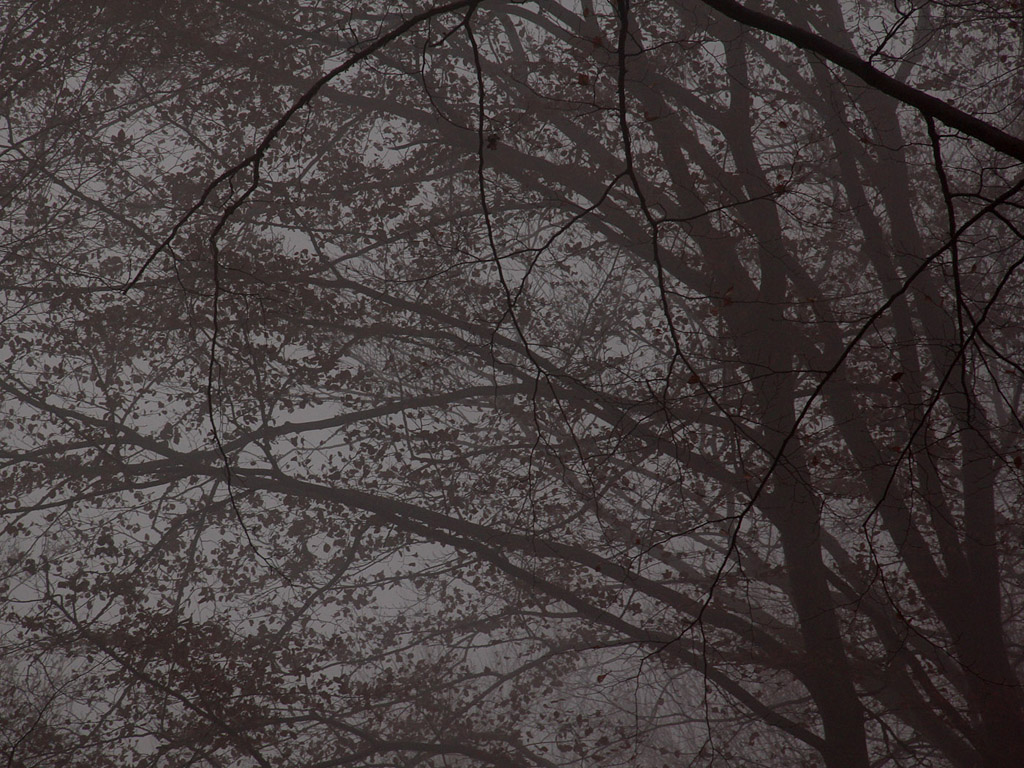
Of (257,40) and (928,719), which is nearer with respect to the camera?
(928,719)

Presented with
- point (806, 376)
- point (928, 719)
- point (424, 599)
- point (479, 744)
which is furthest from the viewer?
point (424, 599)

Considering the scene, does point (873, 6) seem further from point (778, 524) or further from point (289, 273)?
point (289, 273)

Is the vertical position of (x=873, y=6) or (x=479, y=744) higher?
(x=873, y=6)

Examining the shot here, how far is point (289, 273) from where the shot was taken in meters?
7.45

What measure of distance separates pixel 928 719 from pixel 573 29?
22.6 feet

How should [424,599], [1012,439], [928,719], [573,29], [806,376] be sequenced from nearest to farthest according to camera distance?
1. [928,719]
2. [806,376]
3. [1012,439]
4. [573,29]
5. [424,599]

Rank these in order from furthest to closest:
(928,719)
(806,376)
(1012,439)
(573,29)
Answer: (573,29), (1012,439), (806,376), (928,719)

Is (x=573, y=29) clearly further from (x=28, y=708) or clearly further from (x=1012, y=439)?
(x=28, y=708)

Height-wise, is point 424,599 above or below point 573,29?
below

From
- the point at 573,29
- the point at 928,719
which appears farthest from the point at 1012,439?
the point at 573,29

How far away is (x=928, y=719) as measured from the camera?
629cm

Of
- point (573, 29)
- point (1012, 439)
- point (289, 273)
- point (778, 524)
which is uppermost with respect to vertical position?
point (573, 29)

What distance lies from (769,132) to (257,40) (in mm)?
5062

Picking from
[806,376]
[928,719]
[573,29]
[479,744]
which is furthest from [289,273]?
[928,719]
